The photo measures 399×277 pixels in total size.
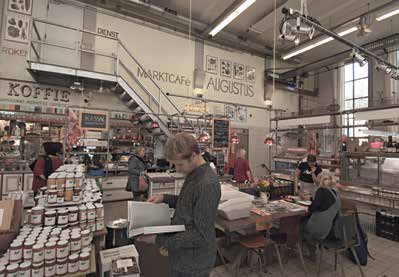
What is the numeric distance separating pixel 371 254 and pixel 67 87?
817cm

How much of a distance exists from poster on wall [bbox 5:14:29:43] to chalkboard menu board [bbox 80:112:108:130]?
3388 millimetres

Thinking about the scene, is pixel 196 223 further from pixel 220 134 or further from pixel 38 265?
pixel 220 134

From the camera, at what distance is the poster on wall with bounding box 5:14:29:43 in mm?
5846

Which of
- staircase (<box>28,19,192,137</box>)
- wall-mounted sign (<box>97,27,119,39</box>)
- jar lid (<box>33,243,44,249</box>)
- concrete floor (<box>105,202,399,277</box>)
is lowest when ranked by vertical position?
concrete floor (<box>105,202,399,277</box>)

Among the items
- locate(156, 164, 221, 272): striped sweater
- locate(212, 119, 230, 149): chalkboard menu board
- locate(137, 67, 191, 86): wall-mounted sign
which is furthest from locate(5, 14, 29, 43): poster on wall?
locate(156, 164, 221, 272): striped sweater

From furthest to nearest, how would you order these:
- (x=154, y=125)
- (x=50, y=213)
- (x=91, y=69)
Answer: (x=91, y=69) → (x=154, y=125) → (x=50, y=213)

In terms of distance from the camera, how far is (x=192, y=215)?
4.33 ft

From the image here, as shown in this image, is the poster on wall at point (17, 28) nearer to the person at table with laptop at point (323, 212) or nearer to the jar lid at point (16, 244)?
the jar lid at point (16, 244)

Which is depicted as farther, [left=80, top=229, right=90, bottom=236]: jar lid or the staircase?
the staircase

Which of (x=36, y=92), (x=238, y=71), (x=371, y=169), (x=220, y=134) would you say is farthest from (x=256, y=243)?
(x=238, y=71)

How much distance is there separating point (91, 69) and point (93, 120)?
270 cm

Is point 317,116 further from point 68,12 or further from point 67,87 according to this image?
point 68,12

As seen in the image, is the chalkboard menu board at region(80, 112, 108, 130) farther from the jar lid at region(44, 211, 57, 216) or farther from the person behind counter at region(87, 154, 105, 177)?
the jar lid at region(44, 211, 57, 216)

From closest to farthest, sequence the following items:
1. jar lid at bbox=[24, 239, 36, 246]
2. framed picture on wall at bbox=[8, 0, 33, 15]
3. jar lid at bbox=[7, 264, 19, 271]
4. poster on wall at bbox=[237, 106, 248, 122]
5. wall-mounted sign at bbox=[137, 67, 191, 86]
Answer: jar lid at bbox=[7, 264, 19, 271], jar lid at bbox=[24, 239, 36, 246], framed picture on wall at bbox=[8, 0, 33, 15], wall-mounted sign at bbox=[137, 67, 191, 86], poster on wall at bbox=[237, 106, 248, 122]
